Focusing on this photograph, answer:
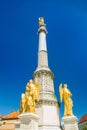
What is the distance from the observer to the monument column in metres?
21.6

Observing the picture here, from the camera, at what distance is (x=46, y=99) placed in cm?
2294

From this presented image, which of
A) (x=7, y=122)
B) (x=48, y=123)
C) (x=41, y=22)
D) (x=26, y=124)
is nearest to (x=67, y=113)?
(x=48, y=123)

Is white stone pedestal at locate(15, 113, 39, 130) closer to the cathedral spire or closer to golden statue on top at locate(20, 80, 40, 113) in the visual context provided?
golden statue on top at locate(20, 80, 40, 113)

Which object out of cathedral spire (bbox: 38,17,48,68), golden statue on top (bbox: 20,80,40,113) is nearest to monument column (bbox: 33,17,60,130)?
cathedral spire (bbox: 38,17,48,68)

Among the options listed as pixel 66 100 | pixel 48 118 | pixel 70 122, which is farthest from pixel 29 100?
pixel 48 118

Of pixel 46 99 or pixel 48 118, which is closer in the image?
pixel 48 118

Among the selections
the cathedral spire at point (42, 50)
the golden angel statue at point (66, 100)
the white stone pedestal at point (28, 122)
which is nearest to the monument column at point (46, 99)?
the cathedral spire at point (42, 50)

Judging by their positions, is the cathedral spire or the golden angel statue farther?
the cathedral spire

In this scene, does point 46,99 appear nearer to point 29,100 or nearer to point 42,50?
point 29,100

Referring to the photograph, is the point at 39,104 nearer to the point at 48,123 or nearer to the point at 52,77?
the point at 48,123

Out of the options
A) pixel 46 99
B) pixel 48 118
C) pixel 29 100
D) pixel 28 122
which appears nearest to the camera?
pixel 28 122

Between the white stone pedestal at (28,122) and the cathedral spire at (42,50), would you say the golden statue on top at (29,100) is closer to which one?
the white stone pedestal at (28,122)

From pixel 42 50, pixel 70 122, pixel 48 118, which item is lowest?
pixel 70 122

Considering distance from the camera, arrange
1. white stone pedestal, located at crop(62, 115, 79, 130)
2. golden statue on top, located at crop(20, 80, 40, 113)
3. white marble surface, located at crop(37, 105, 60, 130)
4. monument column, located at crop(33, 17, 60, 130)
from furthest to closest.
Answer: monument column, located at crop(33, 17, 60, 130)
white marble surface, located at crop(37, 105, 60, 130)
white stone pedestal, located at crop(62, 115, 79, 130)
golden statue on top, located at crop(20, 80, 40, 113)
